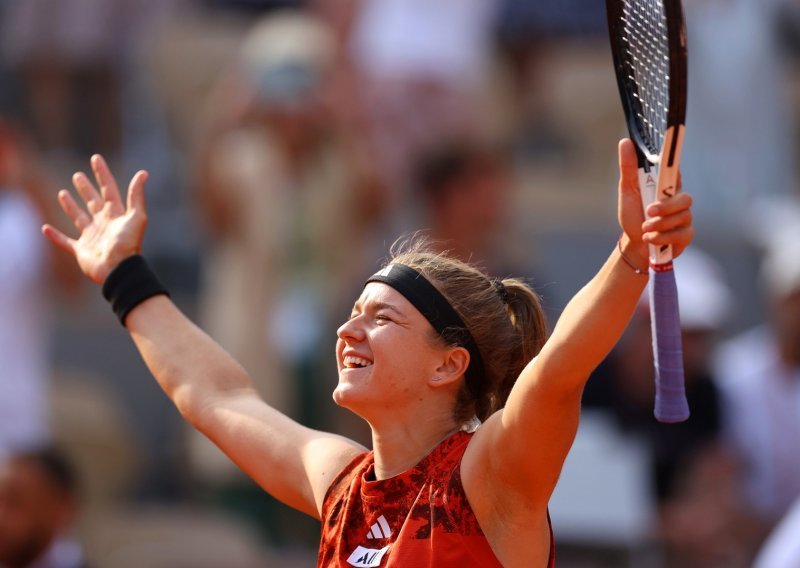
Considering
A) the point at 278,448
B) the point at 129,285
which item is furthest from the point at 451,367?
the point at 129,285

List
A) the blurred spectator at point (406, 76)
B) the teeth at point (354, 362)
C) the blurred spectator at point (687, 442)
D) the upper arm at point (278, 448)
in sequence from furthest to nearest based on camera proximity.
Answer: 1. the blurred spectator at point (406, 76)
2. the blurred spectator at point (687, 442)
3. the upper arm at point (278, 448)
4. the teeth at point (354, 362)

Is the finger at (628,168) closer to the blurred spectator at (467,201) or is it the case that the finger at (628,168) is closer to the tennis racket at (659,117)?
the tennis racket at (659,117)

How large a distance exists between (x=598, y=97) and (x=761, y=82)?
52.2 inches

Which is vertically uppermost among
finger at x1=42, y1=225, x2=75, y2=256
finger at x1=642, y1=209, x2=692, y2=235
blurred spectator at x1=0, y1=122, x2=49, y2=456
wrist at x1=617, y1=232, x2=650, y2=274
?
finger at x1=642, y1=209, x2=692, y2=235

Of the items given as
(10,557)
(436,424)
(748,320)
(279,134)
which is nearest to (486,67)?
(748,320)

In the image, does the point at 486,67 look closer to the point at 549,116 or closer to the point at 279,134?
the point at 549,116

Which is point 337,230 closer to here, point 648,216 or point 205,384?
point 205,384

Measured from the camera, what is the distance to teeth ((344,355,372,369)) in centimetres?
334

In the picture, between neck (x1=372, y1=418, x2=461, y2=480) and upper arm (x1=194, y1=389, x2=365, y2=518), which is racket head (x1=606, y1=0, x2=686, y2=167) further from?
upper arm (x1=194, y1=389, x2=365, y2=518)

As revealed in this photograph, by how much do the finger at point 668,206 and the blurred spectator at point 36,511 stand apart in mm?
3610

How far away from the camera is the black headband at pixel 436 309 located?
11.0 feet

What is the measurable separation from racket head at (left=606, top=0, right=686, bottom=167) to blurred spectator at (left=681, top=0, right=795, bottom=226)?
6570mm

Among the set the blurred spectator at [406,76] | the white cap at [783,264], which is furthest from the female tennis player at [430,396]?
the blurred spectator at [406,76]

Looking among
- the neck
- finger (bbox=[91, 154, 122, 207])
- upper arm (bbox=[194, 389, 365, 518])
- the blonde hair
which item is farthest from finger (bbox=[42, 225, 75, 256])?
the neck
